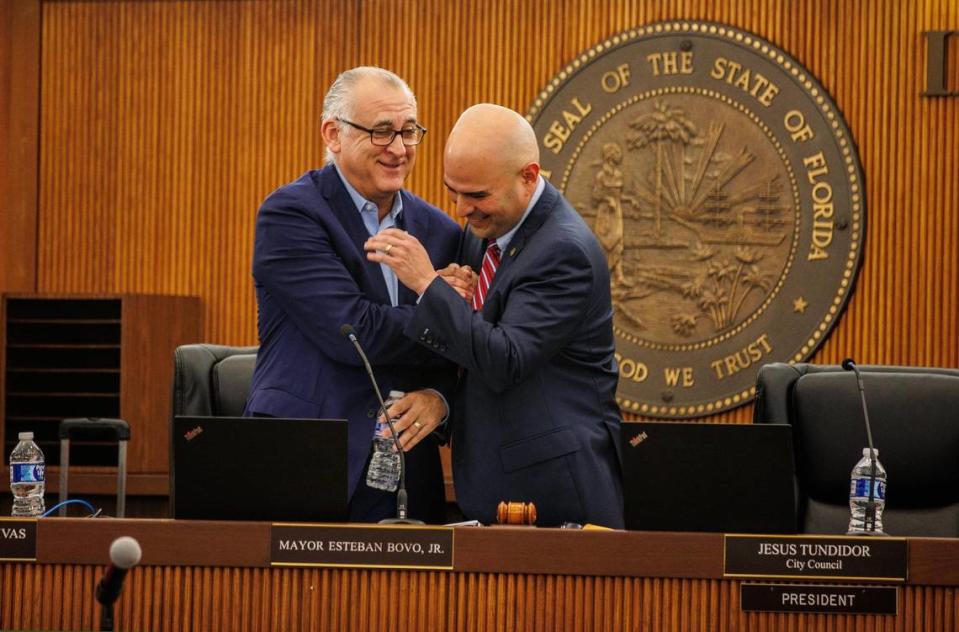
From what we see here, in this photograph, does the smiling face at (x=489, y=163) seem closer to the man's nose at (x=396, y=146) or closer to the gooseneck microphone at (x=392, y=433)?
the man's nose at (x=396, y=146)

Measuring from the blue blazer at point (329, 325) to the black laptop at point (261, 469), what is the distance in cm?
49

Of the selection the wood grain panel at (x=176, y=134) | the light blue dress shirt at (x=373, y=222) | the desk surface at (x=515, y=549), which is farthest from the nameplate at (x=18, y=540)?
the wood grain panel at (x=176, y=134)

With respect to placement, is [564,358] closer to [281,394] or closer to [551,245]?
[551,245]

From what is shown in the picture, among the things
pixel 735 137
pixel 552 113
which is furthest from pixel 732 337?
pixel 552 113

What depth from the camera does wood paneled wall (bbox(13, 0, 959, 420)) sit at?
5.64m

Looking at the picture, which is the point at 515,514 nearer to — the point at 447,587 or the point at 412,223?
the point at 447,587

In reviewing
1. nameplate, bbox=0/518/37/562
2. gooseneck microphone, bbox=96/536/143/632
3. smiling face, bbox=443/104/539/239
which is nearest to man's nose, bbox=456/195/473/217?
smiling face, bbox=443/104/539/239

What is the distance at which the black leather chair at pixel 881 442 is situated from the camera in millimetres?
3311

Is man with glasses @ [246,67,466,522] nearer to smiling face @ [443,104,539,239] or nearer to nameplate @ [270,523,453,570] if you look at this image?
smiling face @ [443,104,539,239]

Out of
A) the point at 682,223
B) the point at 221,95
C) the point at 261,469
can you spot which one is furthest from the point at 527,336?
the point at 221,95

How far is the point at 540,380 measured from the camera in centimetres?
268

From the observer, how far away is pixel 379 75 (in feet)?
9.23

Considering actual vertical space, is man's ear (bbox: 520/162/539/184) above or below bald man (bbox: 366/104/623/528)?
above

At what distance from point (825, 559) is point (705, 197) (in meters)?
3.59
